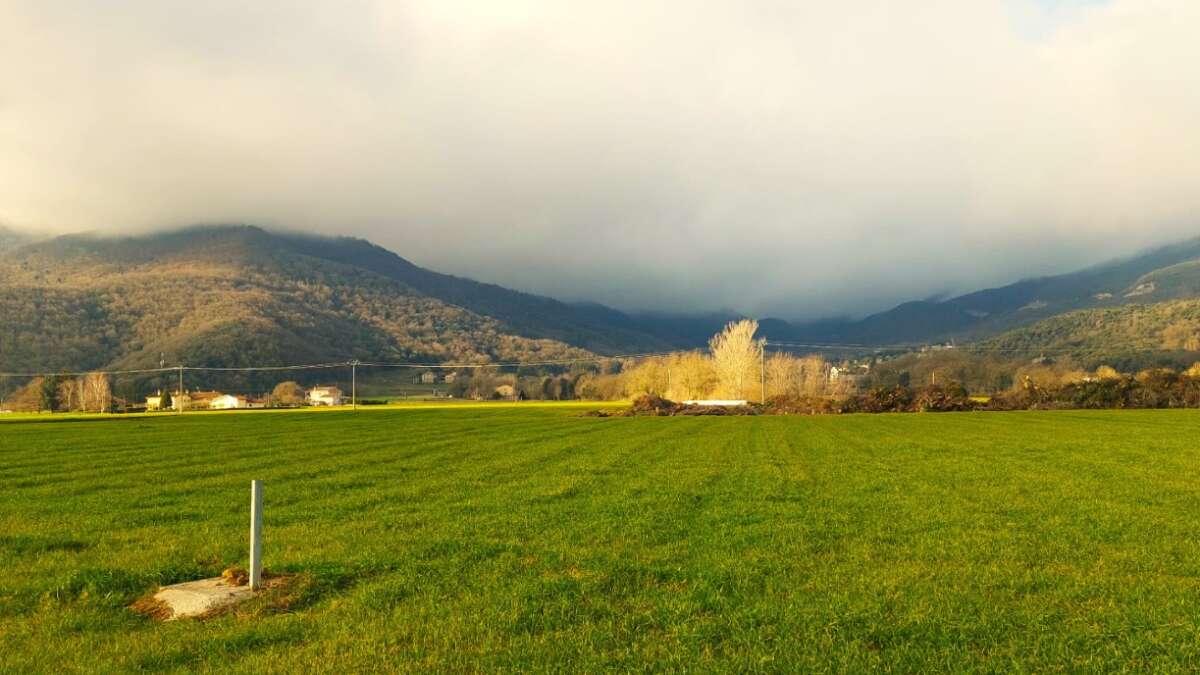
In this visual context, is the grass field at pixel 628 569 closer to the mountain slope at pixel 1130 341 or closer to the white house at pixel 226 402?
the white house at pixel 226 402

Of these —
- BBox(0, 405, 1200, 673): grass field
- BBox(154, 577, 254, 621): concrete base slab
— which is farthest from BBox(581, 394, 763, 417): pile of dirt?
BBox(154, 577, 254, 621): concrete base slab

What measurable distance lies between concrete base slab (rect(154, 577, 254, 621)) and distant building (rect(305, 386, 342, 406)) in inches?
6410

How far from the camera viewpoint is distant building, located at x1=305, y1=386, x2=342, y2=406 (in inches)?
6614

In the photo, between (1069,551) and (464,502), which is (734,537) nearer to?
(1069,551)

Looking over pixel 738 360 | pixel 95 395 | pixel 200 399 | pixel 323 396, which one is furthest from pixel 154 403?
pixel 738 360

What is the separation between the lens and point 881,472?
22812 mm

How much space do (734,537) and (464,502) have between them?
7046 mm

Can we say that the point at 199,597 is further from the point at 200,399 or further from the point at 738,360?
the point at 200,399

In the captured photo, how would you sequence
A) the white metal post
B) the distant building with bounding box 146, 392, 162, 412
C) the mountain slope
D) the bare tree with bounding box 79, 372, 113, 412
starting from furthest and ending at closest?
the bare tree with bounding box 79, 372, 113, 412 < the mountain slope < the distant building with bounding box 146, 392, 162, 412 < the white metal post

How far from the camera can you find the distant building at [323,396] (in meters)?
168

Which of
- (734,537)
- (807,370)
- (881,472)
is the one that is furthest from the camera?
(807,370)

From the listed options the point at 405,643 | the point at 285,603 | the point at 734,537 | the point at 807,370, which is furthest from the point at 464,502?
the point at 807,370

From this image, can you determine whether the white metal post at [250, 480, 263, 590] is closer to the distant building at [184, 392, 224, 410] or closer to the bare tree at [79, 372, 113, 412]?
the distant building at [184, 392, 224, 410]

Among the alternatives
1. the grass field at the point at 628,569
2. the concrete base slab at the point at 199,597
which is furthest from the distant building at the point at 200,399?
the concrete base slab at the point at 199,597
